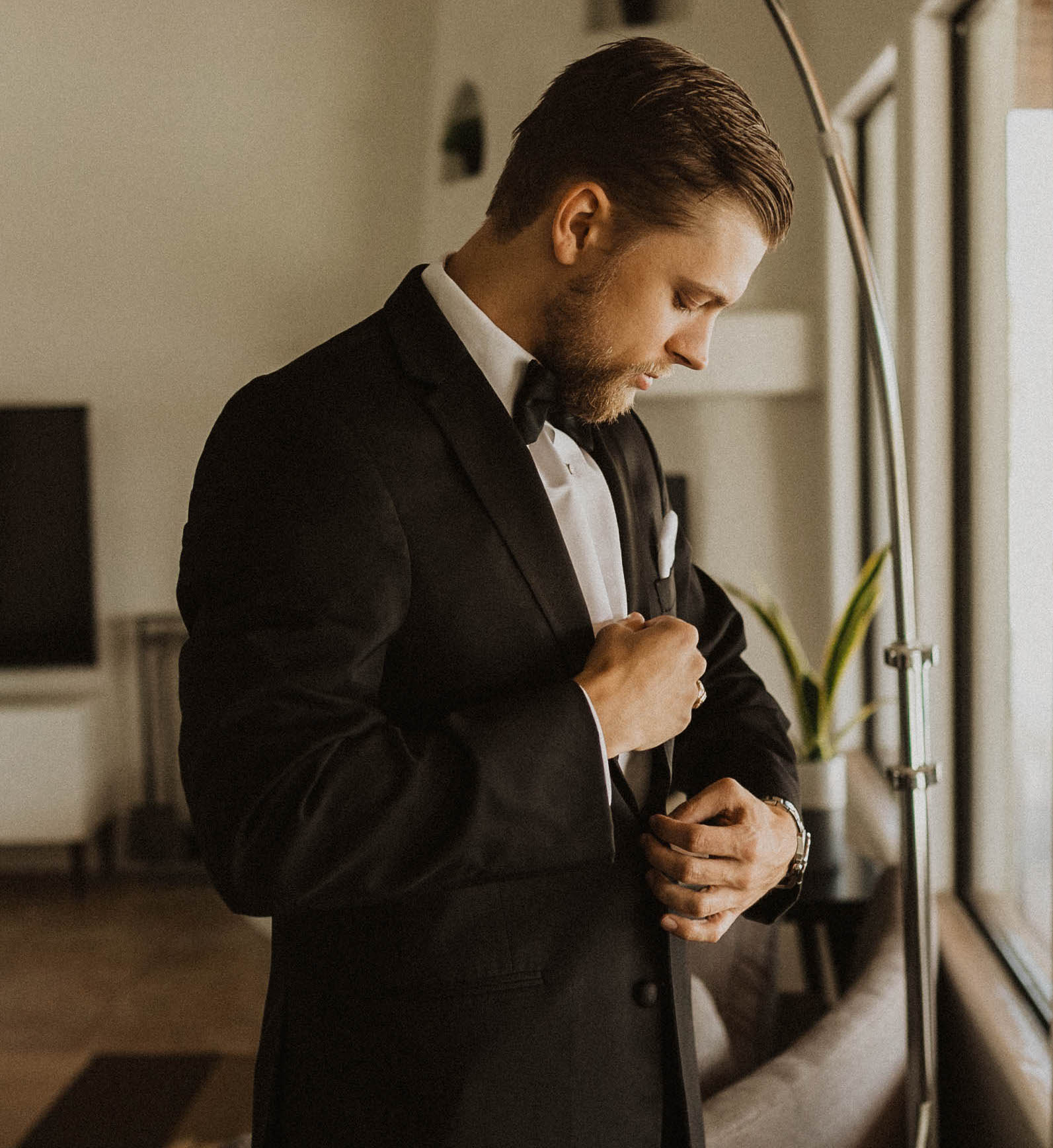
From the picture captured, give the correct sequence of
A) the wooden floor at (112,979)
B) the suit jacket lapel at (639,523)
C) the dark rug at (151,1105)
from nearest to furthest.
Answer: the suit jacket lapel at (639,523)
the dark rug at (151,1105)
the wooden floor at (112,979)

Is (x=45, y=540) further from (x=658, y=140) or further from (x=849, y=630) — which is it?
(x=658, y=140)

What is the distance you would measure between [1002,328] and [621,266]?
158 cm

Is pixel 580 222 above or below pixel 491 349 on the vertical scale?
above

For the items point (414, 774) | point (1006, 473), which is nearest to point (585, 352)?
point (414, 774)

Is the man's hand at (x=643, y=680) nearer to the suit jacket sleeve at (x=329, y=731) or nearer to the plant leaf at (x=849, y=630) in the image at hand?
the suit jacket sleeve at (x=329, y=731)

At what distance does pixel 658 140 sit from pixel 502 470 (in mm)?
306

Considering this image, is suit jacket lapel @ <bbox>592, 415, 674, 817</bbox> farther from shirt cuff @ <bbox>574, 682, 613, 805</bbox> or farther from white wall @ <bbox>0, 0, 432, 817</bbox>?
white wall @ <bbox>0, 0, 432, 817</bbox>

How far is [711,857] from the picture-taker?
40.0 inches

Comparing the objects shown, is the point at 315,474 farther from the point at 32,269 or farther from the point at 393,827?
the point at 32,269

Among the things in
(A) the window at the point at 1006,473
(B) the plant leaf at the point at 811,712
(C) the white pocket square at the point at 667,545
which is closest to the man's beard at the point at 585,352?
(C) the white pocket square at the point at 667,545

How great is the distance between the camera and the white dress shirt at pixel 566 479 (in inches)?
40.9

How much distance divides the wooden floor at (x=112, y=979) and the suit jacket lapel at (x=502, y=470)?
8.22 feet

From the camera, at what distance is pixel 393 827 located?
A: 2.80 ft

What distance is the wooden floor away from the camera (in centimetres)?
327
